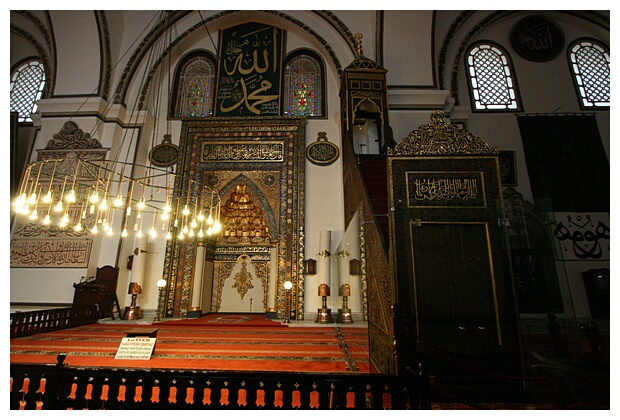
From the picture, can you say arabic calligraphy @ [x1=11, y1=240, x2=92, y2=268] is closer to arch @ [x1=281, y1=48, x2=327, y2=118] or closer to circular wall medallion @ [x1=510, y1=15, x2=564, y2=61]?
arch @ [x1=281, y1=48, x2=327, y2=118]

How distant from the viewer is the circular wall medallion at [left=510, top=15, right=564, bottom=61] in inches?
232

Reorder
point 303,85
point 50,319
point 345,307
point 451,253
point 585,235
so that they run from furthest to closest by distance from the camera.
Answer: point 303,85, point 585,235, point 50,319, point 345,307, point 451,253

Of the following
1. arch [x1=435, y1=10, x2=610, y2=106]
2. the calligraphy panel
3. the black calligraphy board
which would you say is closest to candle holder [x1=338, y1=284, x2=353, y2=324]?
the calligraphy panel

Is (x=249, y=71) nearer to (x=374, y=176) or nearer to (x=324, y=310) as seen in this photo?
(x=374, y=176)

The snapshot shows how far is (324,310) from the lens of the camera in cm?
468

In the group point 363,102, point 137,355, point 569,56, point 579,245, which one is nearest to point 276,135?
point 363,102

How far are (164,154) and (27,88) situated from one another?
3442mm

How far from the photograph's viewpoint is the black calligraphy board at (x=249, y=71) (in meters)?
6.00

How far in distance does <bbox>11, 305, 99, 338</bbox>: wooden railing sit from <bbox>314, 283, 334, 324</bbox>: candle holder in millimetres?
3191

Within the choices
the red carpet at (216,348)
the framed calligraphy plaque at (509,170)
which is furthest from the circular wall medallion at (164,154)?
the framed calligraphy plaque at (509,170)

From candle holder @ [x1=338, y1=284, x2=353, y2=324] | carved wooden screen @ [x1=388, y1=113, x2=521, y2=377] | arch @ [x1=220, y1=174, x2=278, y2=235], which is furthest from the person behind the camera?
arch @ [x1=220, y1=174, x2=278, y2=235]

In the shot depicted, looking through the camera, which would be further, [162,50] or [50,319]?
[162,50]

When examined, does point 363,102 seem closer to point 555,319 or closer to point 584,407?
point 555,319

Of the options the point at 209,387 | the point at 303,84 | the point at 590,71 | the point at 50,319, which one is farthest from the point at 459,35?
the point at 50,319
